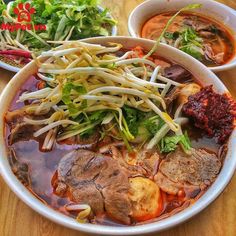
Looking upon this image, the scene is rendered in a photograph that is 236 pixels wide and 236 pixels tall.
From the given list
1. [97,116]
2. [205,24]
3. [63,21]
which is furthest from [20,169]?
[205,24]

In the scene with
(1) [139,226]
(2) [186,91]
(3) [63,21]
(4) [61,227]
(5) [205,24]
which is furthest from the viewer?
(5) [205,24]

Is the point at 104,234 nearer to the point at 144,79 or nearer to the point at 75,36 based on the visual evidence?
the point at 144,79

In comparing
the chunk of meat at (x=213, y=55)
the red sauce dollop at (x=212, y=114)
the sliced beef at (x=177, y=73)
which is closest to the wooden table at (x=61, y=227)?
the red sauce dollop at (x=212, y=114)

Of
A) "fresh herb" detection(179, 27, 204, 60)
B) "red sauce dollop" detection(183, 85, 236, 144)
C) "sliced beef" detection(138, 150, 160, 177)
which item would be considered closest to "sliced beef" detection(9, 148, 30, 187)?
"sliced beef" detection(138, 150, 160, 177)

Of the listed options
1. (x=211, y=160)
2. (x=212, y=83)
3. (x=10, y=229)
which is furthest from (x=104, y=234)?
(x=212, y=83)

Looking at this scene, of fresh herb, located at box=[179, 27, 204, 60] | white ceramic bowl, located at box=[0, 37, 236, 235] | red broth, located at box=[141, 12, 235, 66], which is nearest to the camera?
white ceramic bowl, located at box=[0, 37, 236, 235]

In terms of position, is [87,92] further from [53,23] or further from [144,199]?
[53,23]

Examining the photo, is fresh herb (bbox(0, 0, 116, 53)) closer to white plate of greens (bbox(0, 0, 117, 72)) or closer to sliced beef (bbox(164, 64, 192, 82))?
white plate of greens (bbox(0, 0, 117, 72))
